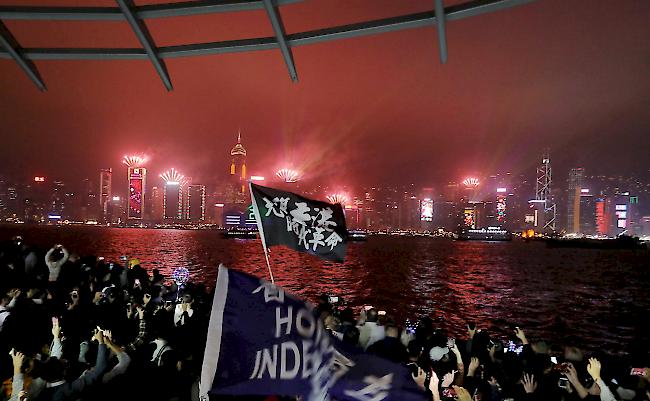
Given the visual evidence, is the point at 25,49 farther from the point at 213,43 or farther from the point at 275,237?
the point at 275,237

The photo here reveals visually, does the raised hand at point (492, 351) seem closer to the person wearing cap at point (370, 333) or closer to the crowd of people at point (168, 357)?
the crowd of people at point (168, 357)

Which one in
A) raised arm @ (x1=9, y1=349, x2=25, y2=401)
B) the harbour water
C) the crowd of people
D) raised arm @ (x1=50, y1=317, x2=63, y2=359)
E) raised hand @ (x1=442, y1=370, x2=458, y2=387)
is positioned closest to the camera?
raised arm @ (x1=9, y1=349, x2=25, y2=401)

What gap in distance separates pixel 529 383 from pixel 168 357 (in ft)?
14.1

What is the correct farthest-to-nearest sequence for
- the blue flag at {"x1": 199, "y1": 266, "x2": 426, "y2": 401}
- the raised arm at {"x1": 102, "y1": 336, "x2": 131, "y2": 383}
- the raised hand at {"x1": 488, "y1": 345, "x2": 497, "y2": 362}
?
the raised hand at {"x1": 488, "y1": 345, "x2": 497, "y2": 362} < the raised arm at {"x1": 102, "y1": 336, "x2": 131, "y2": 383} < the blue flag at {"x1": 199, "y1": 266, "x2": 426, "y2": 401}

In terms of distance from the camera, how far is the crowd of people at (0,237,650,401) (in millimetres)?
6172

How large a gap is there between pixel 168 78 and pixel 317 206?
3.49 metres

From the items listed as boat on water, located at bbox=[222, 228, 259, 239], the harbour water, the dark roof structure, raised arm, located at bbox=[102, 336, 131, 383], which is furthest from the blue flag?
boat on water, located at bbox=[222, 228, 259, 239]

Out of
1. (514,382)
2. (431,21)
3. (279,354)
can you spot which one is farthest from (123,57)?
(514,382)

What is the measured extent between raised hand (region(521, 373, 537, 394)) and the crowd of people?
11 millimetres

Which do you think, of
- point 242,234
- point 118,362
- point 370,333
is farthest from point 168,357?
point 242,234

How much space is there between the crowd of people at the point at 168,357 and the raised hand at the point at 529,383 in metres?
0.01

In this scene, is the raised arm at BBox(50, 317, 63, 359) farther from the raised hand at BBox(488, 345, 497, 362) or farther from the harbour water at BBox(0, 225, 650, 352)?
the harbour water at BBox(0, 225, 650, 352)

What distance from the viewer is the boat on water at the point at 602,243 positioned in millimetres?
161875

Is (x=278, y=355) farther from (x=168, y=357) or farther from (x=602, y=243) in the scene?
(x=602, y=243)
